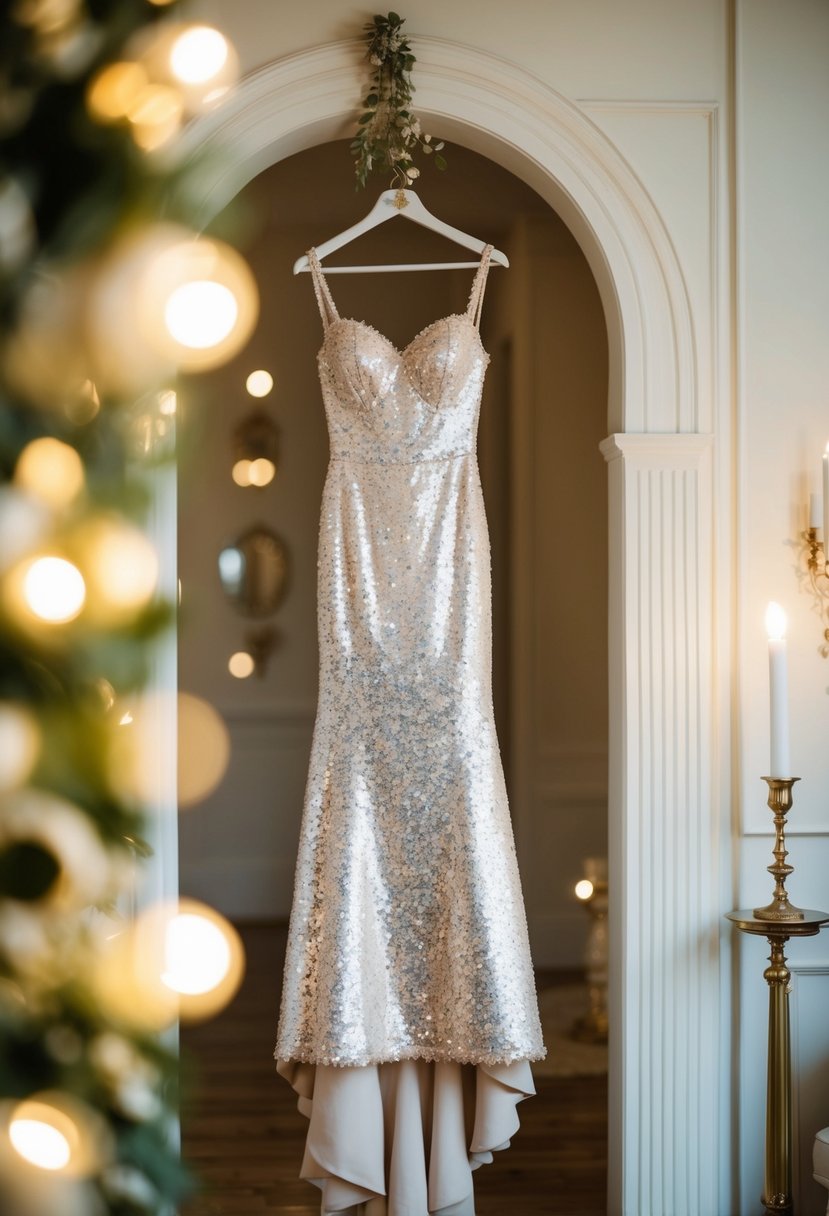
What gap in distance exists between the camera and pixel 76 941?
15.4 inches

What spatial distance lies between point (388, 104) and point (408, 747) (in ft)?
5.15

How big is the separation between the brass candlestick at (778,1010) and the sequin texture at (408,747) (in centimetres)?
55

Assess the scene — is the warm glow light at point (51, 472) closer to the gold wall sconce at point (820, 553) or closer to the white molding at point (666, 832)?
the white molding at point (666, 832)

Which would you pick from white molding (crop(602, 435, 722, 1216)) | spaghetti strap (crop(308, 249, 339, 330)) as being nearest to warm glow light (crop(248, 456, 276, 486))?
spaghetti strap (crop(308, 249, 339, 330))

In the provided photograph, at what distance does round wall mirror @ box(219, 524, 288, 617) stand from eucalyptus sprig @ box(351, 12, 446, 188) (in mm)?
3552

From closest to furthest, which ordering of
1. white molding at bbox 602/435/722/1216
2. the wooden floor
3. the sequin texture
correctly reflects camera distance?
the sequin texture → white molding at bbox 602/435/722/1216 → the wooden floor

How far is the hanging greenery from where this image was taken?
1.24ft

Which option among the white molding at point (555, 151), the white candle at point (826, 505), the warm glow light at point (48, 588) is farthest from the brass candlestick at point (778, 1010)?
the warm glow light at point (48, 588)

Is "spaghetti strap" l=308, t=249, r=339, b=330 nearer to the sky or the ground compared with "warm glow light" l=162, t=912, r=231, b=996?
nearer to the sky

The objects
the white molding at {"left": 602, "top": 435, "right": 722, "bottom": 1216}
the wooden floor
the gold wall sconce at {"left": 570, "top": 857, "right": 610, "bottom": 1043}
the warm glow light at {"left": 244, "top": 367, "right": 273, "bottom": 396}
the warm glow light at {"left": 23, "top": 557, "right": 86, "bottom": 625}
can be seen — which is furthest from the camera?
the warm glow light at {"left": 244, "top": 367, "right": 273, "bottom": 396}

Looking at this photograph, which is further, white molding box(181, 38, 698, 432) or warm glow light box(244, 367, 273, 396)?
warm glow light box(244, 367, 273, 396)

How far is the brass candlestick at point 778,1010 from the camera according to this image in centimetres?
278

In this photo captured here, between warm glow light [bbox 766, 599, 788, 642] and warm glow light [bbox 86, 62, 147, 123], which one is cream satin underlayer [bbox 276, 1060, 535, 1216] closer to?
warm glow light [bbox 766, 599, 788, 642]

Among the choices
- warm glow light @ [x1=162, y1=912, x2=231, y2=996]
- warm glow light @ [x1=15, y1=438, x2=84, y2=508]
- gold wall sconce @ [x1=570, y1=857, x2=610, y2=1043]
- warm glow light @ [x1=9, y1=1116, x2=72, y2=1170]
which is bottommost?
gold wall sconce @ [x1=570, y1=857, x2=610, y2=1043]
